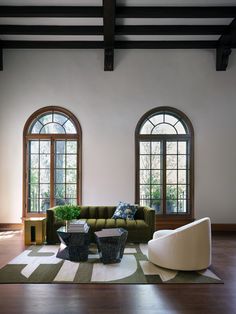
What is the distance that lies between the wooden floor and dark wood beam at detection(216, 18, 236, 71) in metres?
4.87

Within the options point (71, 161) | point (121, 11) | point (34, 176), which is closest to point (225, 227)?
point (71, 161)

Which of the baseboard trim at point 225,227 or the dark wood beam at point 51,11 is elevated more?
the dark wood beam at point 51,11

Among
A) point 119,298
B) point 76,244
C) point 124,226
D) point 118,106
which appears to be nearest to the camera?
point 119,298

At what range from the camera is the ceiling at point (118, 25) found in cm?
535

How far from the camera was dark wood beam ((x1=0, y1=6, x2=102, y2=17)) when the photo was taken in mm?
5355

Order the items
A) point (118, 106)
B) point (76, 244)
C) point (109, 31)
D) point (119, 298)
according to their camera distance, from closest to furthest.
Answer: point (119, 298), point (76, 244), point (109, 31), point (118, 106)

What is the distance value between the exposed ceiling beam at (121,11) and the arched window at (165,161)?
2.14 meters

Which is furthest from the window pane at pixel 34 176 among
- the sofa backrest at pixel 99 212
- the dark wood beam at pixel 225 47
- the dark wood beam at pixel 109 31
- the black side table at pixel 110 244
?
the dark wood beam at pixel 225 47

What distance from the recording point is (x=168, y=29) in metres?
6.12

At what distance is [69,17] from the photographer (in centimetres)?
552

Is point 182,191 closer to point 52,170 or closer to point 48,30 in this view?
point 52,170

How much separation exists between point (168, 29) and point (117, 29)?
1.08 meters

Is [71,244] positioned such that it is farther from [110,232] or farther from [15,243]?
[15,243]

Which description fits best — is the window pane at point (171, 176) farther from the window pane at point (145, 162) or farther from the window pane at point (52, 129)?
the window pane at point (52, 129)
